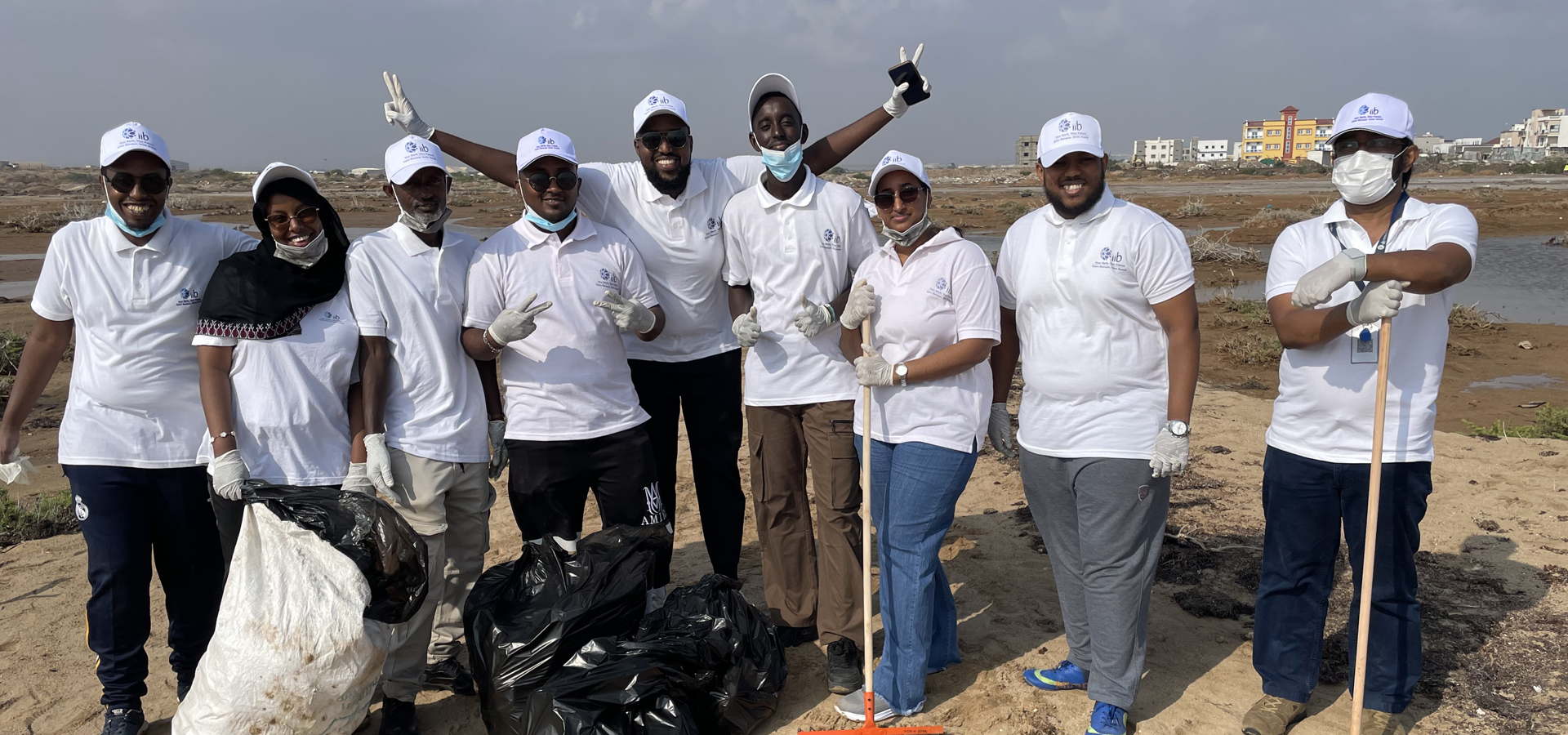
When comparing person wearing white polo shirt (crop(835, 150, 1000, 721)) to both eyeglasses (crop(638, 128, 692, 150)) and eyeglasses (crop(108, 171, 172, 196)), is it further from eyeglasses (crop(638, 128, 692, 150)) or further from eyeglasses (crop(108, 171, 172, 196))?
eyeglasses (crop(108, 171, 172, 196))

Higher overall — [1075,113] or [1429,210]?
[1075,113]

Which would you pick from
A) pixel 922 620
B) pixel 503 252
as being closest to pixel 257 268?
pixel 503 252

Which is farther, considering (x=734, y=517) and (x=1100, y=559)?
(x=734, y=517)

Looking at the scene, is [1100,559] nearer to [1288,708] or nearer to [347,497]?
[1288,708]

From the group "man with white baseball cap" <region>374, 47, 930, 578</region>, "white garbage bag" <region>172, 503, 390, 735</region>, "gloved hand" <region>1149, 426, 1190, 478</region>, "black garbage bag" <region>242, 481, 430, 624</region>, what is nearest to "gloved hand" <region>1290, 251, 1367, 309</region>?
"gloved hand" <region>1149, 426, 1190, 478</region>

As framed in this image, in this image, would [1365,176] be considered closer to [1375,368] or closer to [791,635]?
[1375,368]

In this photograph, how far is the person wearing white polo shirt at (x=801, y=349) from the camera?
3668 mm

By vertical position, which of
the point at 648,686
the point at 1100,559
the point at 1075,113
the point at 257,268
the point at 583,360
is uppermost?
the point at 1075,113

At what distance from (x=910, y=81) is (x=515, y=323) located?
220 cm

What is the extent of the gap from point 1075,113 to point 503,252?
209 centimetres

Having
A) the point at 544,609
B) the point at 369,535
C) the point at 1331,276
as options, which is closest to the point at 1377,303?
the point at 1331,276

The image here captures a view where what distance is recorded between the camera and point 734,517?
14.1 feet

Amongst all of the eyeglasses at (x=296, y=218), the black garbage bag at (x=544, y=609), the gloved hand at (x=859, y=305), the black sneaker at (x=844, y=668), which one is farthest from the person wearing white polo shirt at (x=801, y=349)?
the eyeglasses at (x=296, y=218)

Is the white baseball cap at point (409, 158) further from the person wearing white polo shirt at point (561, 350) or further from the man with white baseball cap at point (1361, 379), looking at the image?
the man with white baseball cap at point (1361, 379)
